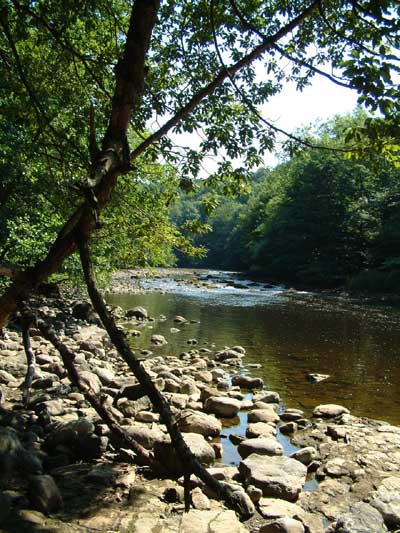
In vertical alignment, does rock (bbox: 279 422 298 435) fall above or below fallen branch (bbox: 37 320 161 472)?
below

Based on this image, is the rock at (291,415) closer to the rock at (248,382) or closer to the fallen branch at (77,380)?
the rock at (248,382)

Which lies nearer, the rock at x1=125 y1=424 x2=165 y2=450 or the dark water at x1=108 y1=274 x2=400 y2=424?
the rock at x1=125 y1=424 x2=165 y2=450

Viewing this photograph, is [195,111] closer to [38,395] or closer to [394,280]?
[38,395]

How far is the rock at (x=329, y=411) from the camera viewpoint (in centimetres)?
769

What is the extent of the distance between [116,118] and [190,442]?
410cm

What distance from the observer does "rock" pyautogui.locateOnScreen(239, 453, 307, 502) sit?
477 cm

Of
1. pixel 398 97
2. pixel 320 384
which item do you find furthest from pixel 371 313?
pixel 398 97

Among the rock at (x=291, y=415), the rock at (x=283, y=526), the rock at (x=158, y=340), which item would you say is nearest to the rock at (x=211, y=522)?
the rock at (x=283, y=526)

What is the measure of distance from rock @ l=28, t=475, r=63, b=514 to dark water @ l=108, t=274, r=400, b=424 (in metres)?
5.62

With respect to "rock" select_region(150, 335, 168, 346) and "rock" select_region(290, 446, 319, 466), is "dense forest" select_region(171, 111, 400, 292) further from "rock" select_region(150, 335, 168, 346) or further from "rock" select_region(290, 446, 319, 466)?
"rock" select_region(290, 446, 319, 466)

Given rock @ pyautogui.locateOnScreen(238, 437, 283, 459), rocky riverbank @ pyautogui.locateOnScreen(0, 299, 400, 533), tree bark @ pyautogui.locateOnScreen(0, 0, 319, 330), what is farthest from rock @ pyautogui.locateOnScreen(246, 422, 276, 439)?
tree bark @ pyautogui.locateOnScreen(0, 0, 319, 330)

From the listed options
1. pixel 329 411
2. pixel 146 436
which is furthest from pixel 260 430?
pixel 146 436

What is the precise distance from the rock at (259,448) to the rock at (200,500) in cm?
178

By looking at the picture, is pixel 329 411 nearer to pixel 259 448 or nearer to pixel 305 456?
pixel 305 456
